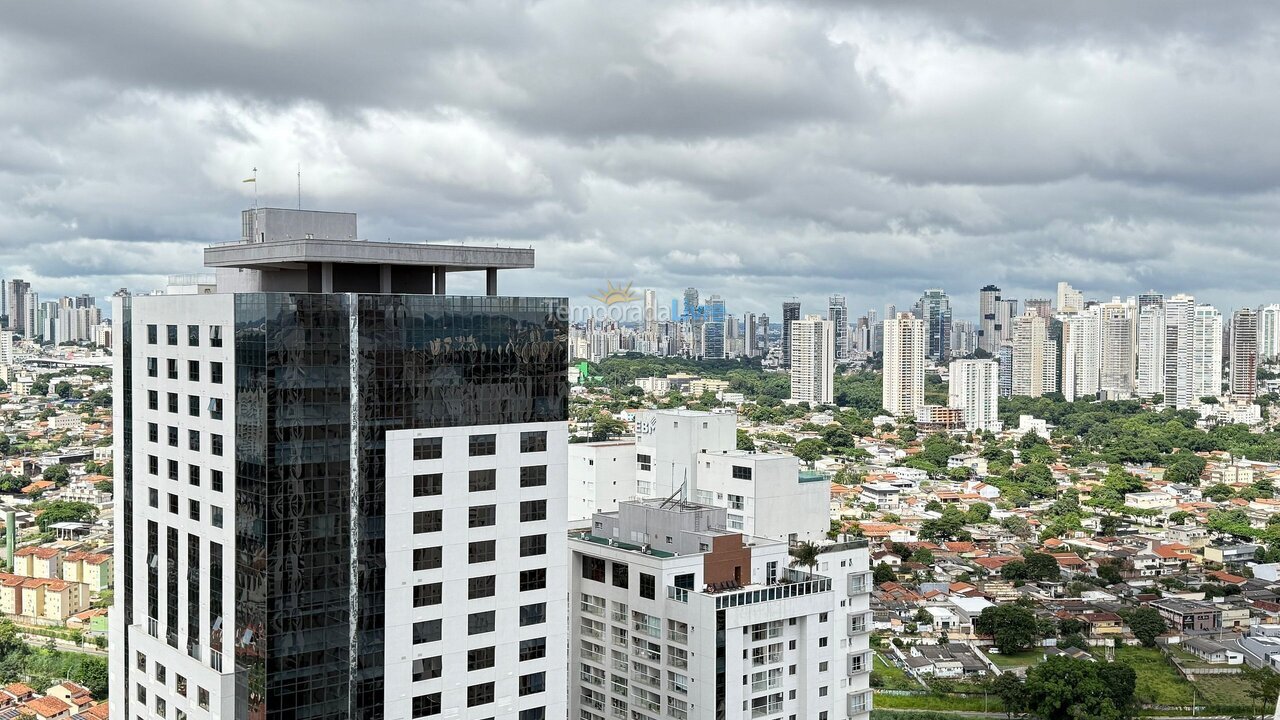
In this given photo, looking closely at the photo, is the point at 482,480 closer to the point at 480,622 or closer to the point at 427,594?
the point at 427,594

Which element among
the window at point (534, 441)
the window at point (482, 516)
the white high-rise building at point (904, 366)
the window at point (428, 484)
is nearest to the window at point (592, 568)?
the window at point (534, 441)

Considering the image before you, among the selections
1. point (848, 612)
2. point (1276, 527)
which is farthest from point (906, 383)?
point (848, 612)

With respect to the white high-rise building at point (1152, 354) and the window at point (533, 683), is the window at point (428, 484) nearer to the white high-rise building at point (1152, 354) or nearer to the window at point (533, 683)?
the window at point (533, 683)

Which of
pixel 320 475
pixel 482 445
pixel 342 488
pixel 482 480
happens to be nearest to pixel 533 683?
pixel 482 480

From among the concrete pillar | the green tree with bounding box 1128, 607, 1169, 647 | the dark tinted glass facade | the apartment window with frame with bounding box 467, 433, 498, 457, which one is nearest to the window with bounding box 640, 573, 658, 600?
the apartment window with frame with bounding box 467, 433, 498, 457

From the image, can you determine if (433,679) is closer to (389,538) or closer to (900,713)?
(389,538)

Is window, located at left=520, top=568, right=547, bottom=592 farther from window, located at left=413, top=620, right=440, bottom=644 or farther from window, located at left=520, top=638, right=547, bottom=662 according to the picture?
window, located at left=413, top=620, right=440, bottom=644
